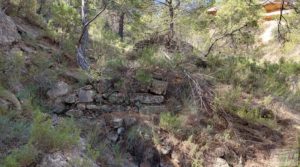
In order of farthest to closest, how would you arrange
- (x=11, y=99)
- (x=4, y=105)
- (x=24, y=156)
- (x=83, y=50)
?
(x=83, y=50), (x=11, y=99), (x=4, y=105), (x=24, y=156)

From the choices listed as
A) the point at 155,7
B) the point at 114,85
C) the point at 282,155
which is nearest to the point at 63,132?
the point at 114,85

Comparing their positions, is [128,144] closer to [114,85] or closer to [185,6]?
[114,85]

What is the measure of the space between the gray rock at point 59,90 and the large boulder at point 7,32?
1376mm

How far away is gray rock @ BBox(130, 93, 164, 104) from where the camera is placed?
21.7 feet

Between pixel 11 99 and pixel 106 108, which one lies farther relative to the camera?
pixel 106 108

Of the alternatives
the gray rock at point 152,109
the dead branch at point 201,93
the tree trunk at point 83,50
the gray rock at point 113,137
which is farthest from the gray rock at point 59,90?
the dead branch at point 201,93

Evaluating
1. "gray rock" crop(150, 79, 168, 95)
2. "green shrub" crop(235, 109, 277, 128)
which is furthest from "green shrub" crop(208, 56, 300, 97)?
"gray rock" crop(150, 79, 168, 95)

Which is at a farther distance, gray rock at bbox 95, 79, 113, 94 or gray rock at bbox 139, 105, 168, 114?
gray rock at bbox 95, 79, 113, 94

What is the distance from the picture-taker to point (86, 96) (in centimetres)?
646

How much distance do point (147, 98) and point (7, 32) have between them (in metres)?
3.17

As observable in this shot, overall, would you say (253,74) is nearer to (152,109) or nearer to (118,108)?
(152,109)

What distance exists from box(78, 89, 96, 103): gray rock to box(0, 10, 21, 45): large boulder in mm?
1816

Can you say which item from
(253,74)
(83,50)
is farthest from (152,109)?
(253,74)

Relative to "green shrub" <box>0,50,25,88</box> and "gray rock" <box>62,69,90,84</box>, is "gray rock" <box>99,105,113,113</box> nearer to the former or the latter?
"gray rock" <box>62,69,90,84</box>
